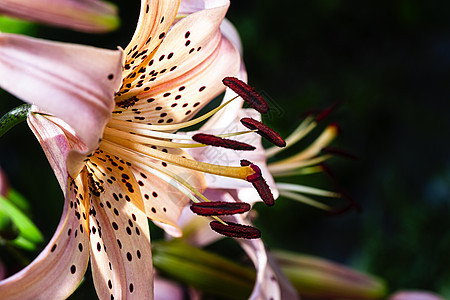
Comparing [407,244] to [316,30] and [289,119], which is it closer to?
[289,119]

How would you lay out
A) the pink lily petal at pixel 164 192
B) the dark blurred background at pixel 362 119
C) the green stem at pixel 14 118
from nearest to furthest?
the green stem at pixel 14 118 → the pink lily petal at pixel 164 192 → the dark blurred background at pixel 362 119

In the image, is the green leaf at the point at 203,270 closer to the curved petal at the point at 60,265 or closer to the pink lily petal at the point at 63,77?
the curved petal at the point at 60,265

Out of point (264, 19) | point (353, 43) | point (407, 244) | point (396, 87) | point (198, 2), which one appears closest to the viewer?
point (198, 2)

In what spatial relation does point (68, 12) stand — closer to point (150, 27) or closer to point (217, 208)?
point (150, 27)

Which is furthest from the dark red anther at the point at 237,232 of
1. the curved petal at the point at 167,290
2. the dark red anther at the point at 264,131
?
the curved petal at the point at 167,290

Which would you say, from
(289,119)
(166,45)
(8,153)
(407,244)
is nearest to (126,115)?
(166,45)

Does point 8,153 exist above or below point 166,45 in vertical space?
below

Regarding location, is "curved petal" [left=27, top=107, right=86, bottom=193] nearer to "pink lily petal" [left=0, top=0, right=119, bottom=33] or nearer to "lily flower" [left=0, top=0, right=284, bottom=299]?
"lily flower" [left=0, top=0, right=284, bottom=299]

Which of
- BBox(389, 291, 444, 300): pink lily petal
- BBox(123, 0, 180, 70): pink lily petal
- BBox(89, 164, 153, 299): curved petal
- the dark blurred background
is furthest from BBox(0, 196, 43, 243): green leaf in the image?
BBox(389, 291, 444, 300): pink lily petal
